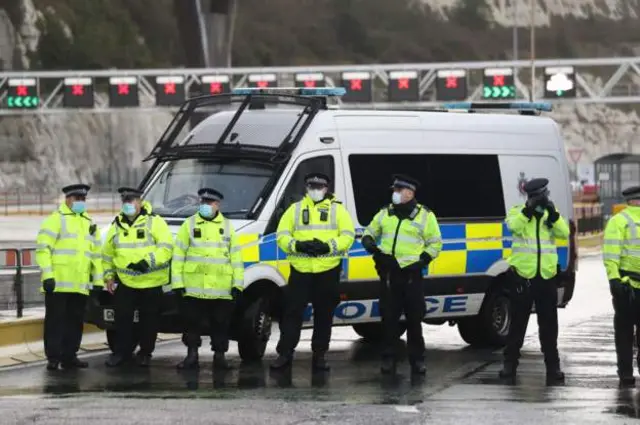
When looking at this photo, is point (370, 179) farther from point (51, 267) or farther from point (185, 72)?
point (185, 72)

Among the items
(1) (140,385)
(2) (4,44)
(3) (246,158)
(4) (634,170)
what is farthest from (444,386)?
(2) (4,44)

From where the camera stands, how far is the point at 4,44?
298 ft

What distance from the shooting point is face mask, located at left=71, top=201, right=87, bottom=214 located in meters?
13.7

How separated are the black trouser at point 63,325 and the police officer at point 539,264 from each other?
3699mm

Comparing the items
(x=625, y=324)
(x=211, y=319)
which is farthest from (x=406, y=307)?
(x=625, y=324)

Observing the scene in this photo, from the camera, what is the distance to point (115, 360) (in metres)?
13.7

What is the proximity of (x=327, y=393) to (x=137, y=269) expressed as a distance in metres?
2.61

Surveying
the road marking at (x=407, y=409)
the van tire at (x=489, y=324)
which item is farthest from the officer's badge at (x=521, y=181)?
the road marking at (x=407, y=409)

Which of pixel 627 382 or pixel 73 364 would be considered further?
pixel 73 364

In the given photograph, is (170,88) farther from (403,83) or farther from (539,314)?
(539,314)

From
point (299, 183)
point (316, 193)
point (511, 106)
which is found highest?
point (511, 106)

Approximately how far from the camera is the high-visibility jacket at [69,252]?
44.5ft

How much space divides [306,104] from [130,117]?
79.8 metres

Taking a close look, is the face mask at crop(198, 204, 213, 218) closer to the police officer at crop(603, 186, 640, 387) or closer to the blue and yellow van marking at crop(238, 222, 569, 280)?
the blue and yellow van marking at crop(238, 222, 569, 280)
